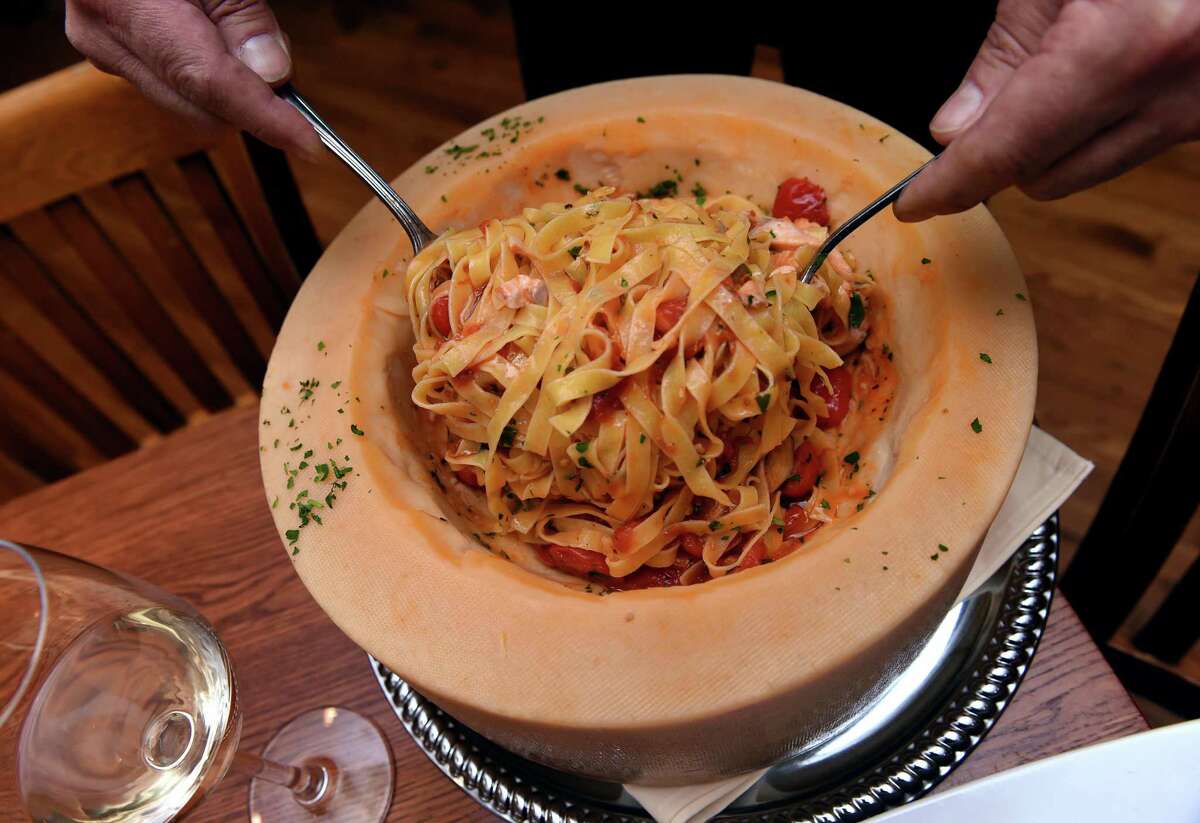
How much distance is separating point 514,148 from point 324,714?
0.84m

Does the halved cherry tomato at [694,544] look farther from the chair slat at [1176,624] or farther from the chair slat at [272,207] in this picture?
the chair slat at [272,207]

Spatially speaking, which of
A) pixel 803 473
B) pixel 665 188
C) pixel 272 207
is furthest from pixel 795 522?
pixel 272 207

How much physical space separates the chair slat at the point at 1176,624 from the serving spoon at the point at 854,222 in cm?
78

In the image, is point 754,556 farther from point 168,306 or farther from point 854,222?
point 168,306

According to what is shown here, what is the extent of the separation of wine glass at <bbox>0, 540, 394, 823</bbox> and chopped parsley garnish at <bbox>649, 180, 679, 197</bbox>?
0.86m

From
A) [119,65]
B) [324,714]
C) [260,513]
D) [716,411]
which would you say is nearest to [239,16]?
[119,65]

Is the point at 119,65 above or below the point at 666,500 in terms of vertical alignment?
above

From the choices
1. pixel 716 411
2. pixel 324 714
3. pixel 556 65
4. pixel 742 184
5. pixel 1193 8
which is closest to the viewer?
pixel 1193 8

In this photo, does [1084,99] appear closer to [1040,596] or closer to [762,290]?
[762,290]

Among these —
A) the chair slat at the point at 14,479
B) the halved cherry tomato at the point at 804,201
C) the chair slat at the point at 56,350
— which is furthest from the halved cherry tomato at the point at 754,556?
the chair slat at the point at 56,350

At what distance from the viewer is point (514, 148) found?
4.25ft

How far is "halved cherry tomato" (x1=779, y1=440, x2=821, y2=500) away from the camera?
1.18 m

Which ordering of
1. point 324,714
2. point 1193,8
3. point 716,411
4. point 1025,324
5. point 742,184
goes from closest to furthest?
point 1193,8 → point 1025,324 → point 716,411 → point 324,714 → point 742,184

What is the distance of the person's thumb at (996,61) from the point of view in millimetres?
993
